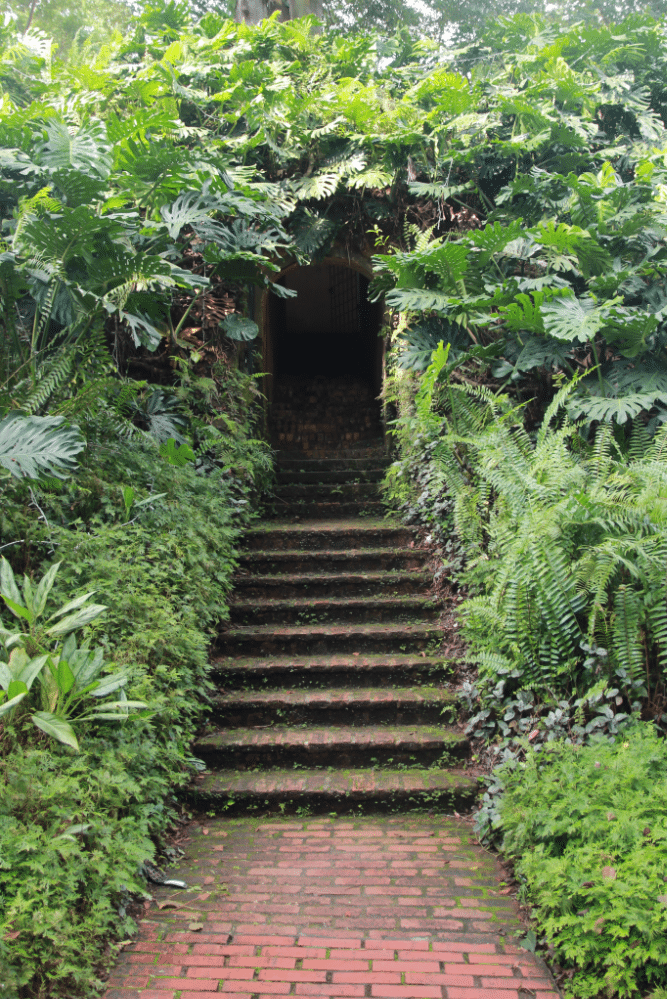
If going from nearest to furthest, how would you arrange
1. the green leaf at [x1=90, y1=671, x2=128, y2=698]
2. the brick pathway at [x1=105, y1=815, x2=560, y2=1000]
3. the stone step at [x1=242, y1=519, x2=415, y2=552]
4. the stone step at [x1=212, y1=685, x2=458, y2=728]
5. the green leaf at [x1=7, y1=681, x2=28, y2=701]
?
1. the brick pathway at [x1=105, y1=815, x2=560, y2=1000]
2. the green leaf at [x1=7, y1=681, x2=28, y2=701]
3. the green leaf at [x1=90, y1=671, x2=128, y2=698]
4. the stone step at [x1=212, y1=685, x2=458, y2=728]
5. the stone step at [x1=242, y1=519, x2=415, y2=552]

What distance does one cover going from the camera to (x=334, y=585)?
174 inches

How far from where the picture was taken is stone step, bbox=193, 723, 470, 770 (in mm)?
3234

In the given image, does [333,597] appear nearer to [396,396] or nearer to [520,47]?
[396,396]

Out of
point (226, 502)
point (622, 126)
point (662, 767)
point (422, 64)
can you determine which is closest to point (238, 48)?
point (422, 64)

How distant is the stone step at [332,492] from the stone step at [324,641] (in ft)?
6.59

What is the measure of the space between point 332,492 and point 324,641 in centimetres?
209

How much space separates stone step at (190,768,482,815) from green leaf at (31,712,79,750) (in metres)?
1.05

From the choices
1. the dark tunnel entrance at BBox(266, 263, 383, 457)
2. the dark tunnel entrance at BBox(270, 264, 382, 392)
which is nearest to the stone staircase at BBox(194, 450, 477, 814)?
the dark tunnel entrance at BBox(266, 263, 383, 457)

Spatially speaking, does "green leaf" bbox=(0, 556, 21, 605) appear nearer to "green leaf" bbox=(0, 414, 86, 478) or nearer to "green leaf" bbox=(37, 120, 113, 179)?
"green leaf" bbox=(0, 414, 86, 478)

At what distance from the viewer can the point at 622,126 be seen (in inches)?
262

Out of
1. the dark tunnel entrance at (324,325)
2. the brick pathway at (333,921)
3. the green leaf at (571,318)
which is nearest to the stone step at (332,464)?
the green leaf at (571,318)

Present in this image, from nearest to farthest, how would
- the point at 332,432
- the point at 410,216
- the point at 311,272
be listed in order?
the point at 410,216
the point at 332,432
the point at 311,272

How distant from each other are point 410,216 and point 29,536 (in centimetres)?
499

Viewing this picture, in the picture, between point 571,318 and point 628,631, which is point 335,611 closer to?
point 628,631
